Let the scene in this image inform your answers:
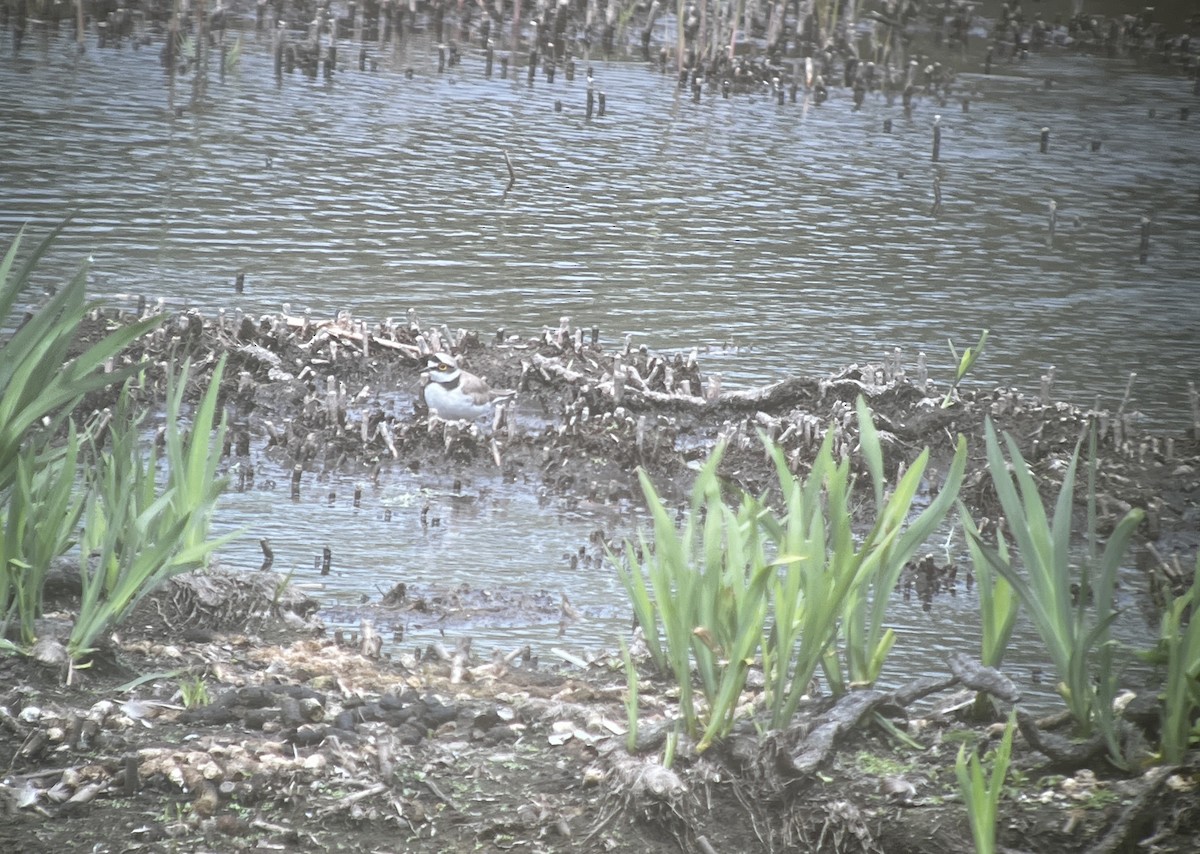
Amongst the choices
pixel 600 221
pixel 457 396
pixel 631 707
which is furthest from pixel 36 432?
pixel 600 221

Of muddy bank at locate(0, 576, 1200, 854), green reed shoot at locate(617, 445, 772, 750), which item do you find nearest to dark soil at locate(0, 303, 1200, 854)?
muddy bank at locate(0, 576, 1200, 854)

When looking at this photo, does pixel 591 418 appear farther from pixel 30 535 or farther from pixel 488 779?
pixel 488 779

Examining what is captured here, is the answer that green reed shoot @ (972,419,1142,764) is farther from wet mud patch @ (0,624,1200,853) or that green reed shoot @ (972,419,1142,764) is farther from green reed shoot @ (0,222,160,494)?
green reed shoot @ (0,222,160,494)

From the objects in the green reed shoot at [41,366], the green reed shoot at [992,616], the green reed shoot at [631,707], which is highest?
the green reed shoot at [41,366]

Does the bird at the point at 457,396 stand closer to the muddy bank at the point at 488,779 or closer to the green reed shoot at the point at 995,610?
the muddy bank at the point at 488,779

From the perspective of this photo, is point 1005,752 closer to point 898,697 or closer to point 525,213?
point 898,697

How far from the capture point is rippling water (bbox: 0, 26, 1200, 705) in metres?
7.42

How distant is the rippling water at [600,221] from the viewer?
7418 mm

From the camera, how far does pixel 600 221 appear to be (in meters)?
9.88

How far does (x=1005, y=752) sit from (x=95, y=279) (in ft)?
20.1

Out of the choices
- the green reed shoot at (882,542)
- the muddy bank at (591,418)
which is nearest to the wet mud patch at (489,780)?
the green reed shoot at (882,542)

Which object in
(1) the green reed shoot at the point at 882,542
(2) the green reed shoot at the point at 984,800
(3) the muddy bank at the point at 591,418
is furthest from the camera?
(3) the muddy bank at the point at 591,418

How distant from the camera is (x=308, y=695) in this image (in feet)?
11.5

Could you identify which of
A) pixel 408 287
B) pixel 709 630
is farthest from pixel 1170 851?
pixel 408 287
